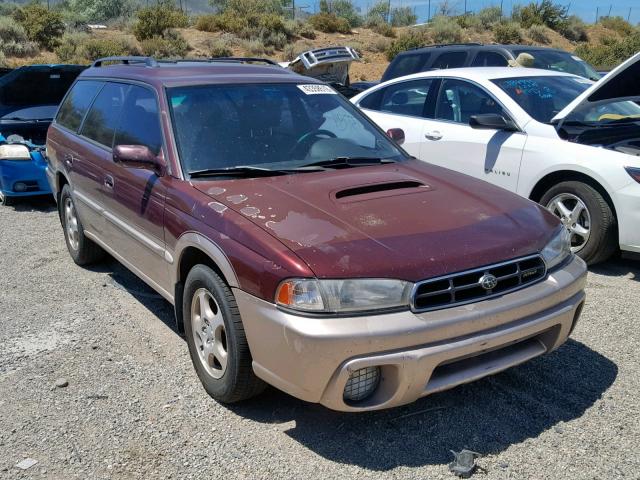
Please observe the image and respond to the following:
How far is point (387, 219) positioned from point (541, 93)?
12.7 ft

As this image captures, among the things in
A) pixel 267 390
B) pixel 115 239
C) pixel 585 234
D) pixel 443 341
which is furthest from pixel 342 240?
pixel 585 234

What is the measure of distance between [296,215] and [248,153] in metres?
0.88

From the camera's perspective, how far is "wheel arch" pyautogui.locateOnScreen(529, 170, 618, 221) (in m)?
5.46

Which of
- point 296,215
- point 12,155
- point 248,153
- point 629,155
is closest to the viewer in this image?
point 296,215

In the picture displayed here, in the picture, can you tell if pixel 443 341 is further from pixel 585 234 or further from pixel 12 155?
pixel 12 155

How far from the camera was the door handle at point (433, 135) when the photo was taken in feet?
22.1

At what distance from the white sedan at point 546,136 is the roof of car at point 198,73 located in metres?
1.00

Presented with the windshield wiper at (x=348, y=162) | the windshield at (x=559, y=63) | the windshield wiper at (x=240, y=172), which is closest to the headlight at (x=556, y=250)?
the windshield wiper at (x=348, y=162)

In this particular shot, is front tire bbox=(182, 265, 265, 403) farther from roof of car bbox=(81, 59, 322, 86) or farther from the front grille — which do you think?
roof of car bbox=(81, 59, 322, 86)

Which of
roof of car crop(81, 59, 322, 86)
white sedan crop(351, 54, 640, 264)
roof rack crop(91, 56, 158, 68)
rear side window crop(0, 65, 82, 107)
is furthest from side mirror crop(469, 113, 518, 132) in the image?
rear side window crop(0, 65, 82, 107)

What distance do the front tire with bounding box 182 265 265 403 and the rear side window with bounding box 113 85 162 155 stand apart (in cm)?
103

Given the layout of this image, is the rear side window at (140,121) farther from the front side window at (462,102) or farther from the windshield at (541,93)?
the windshield at (541,93)

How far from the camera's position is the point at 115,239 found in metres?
4.79

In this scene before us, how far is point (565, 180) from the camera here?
5.77m
